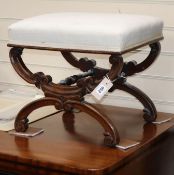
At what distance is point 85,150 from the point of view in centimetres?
100

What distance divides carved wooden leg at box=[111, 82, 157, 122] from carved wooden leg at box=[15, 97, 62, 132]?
0.61ft

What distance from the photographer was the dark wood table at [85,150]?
3.08 feet

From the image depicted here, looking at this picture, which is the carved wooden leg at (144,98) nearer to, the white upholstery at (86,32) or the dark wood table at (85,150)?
the dark wood table at (85,150)

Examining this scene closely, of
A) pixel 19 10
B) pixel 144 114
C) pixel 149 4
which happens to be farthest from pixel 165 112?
pixel 19 10

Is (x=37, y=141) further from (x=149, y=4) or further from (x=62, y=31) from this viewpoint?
(x=149, y=4)

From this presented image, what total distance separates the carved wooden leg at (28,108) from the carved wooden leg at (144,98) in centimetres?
19

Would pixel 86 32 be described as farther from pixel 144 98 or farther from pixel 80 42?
pixel 144 98

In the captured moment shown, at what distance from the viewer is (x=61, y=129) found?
3.77 feet

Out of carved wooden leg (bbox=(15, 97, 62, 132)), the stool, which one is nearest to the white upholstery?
the stool

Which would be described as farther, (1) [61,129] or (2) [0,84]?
(2) [0,84]

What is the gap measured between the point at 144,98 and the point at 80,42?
0.95 ft

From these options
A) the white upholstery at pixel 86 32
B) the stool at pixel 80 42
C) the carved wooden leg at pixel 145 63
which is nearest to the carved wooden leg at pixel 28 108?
the stool at pixel 80 42

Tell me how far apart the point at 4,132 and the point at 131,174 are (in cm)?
32

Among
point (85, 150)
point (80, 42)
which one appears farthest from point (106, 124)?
point (80, 42)
